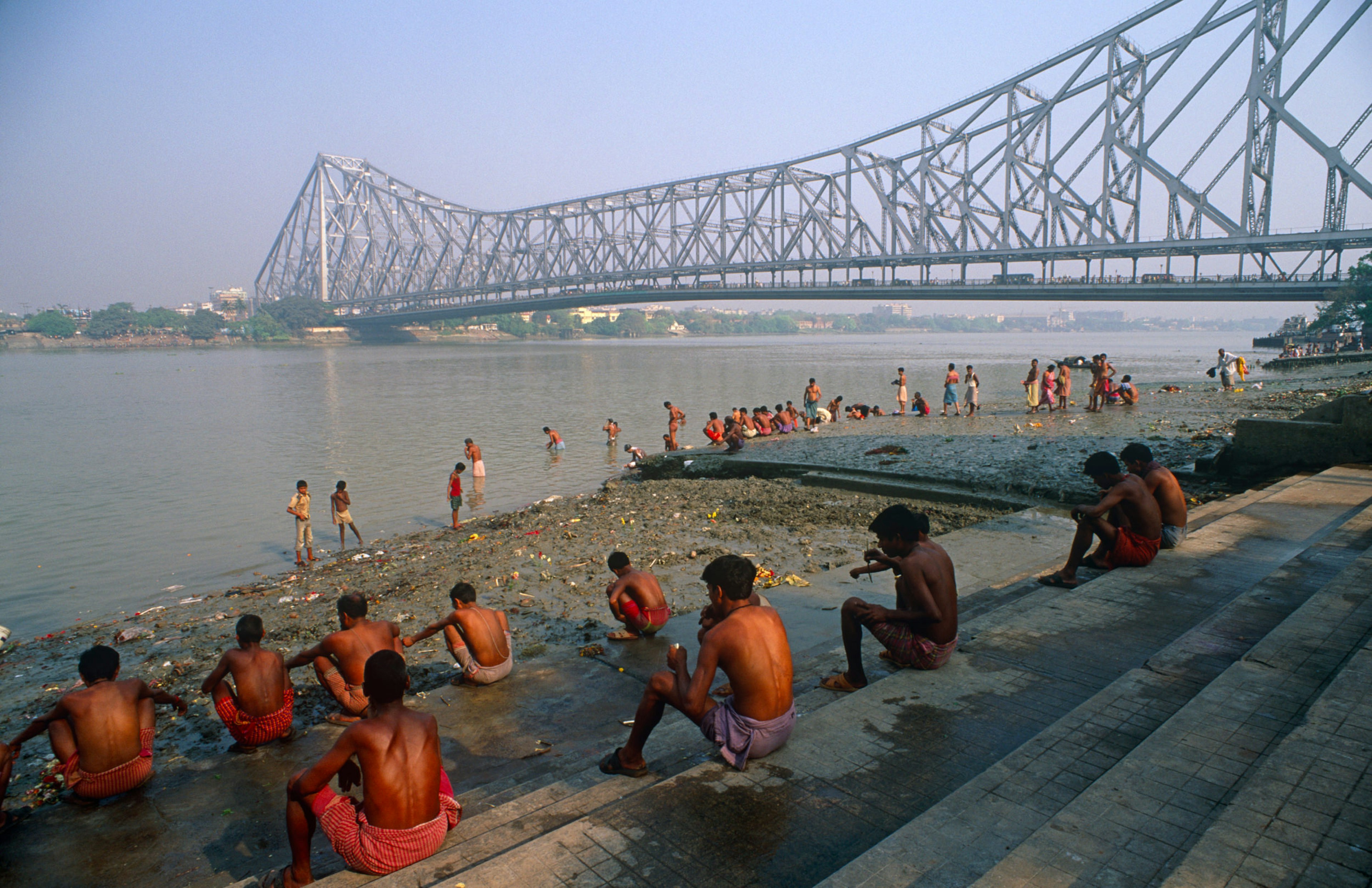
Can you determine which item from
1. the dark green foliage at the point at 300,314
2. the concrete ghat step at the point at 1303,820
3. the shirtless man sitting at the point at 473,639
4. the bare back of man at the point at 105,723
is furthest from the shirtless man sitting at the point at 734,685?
the dark green foliage at the point at 300,314

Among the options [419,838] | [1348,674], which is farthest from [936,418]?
[419,838]

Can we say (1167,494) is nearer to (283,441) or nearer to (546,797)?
(546,797)

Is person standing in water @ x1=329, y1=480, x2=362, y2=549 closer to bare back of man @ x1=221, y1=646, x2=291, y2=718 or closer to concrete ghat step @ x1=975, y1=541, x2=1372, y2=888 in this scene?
bare back of man @ x1=221, y1=646, x2=291, y2=718

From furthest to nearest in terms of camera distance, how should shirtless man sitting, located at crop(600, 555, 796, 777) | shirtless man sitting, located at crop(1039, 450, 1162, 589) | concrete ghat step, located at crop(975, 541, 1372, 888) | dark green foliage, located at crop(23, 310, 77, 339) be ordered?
1. dark green foliage, located at crop(23, 310, 77, 339)
2. shirtless man sitting, located at crop(1039, 450, 1162, 589)
3. shirtless man sitting, located at crop(600, 555, 796, 777)
4. concrete ghat step, located at crop(975, 541, 1372, 888)

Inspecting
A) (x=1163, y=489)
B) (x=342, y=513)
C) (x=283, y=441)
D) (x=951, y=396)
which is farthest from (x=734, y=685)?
(x=283, y=441)

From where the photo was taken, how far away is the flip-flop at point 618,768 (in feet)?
10.7

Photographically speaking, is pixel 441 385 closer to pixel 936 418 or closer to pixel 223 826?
pixel 936 418

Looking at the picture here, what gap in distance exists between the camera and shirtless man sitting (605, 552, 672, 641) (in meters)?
5.82

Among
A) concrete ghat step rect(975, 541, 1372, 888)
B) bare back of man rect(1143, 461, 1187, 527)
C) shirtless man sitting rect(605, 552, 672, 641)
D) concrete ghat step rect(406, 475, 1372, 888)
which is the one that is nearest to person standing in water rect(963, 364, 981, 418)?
bare back of man rect(1143, 461, 1187, 527)

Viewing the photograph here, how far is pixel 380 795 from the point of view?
275 cm

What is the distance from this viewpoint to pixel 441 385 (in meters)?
42.7

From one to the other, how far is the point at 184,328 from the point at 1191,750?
131023 mm

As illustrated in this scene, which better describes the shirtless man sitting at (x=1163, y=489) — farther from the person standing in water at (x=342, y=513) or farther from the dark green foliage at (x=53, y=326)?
the dark green foliage at (x=53, y=326)

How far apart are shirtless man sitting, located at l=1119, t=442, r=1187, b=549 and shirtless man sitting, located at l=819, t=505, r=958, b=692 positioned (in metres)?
2.75
